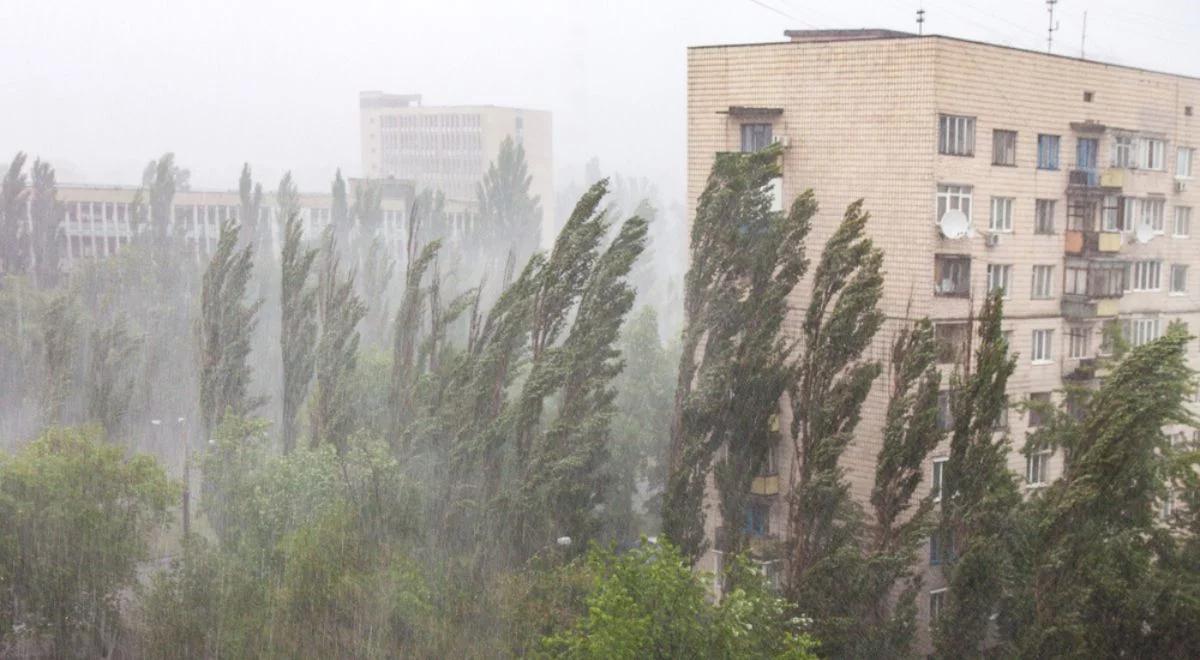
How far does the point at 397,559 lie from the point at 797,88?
314 inches

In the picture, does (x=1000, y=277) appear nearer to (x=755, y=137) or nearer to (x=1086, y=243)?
(x=1086, y=243)

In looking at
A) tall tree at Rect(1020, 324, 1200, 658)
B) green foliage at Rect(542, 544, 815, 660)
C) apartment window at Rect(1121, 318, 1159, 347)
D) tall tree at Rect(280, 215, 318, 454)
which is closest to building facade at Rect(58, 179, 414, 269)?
tall tree at Rect(280, 215, 318, 454)

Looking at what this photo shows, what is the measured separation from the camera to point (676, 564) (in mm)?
10359

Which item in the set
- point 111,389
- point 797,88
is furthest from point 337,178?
point 797,88

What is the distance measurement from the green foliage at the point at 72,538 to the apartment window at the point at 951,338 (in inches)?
410

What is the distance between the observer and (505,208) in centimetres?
4647

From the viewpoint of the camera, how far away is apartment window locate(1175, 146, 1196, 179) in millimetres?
18264

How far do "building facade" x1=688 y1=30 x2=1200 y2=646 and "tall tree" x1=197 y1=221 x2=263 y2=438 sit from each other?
8.98m

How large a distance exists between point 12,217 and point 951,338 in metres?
29.3

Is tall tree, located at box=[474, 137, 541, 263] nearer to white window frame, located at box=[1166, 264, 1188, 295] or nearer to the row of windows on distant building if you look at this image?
white window frame, located at box=[1166, 264, 1188, 295]

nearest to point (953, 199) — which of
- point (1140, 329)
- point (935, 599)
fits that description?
point (1140, 329)

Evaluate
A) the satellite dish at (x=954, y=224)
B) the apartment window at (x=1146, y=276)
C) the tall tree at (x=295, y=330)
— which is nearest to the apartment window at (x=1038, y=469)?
the apartment window at (x=1146, y=276)

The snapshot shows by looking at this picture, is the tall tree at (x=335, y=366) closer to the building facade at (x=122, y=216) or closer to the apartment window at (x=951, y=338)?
the apartment window at (x=951, y=338)

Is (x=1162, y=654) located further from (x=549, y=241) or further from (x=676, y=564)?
(x=549, y=241)
